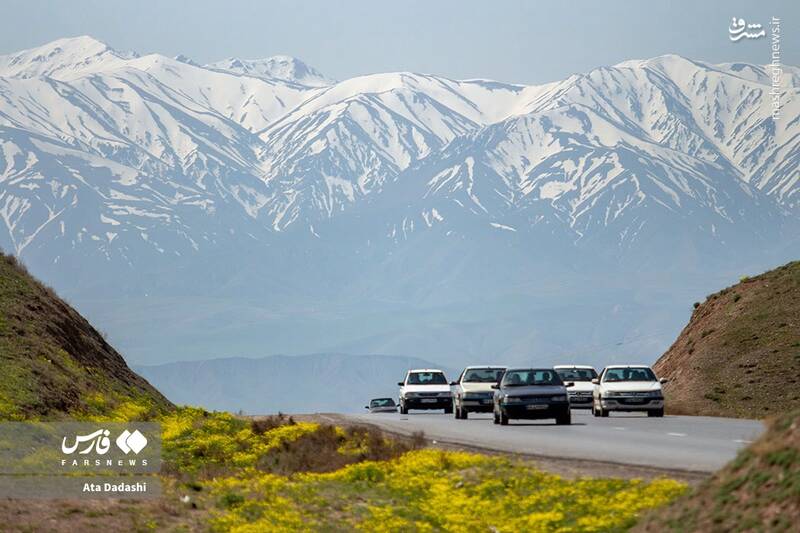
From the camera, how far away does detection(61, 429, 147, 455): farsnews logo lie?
2616 cm

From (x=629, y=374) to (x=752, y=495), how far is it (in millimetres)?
35567

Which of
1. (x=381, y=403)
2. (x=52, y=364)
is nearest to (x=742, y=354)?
(x=381, y=403)

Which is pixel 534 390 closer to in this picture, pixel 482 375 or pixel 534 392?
pixel 534 392

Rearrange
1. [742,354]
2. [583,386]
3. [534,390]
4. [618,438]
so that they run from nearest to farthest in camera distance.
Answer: [618,438]
[534,390]
[583,386]
[742,354]

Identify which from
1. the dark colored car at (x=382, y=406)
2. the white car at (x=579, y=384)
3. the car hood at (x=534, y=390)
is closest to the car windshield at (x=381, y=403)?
the dark colored car at (x=382, y=406)

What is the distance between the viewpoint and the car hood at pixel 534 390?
4194cm

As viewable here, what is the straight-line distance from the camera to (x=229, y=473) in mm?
26969

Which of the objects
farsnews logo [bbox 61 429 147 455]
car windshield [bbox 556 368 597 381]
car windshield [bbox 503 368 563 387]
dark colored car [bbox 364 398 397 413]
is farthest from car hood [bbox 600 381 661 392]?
dark colored car [bbox 364 398 397 413]

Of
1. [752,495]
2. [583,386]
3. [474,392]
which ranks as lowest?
[752,495]

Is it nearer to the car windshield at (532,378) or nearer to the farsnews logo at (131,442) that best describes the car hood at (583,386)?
the car windshield at (532,378)

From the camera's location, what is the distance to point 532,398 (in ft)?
137

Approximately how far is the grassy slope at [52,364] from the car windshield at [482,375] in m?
11.5

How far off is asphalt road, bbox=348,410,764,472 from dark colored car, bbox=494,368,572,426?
0.44 m

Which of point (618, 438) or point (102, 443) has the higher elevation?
point (618, 438)
